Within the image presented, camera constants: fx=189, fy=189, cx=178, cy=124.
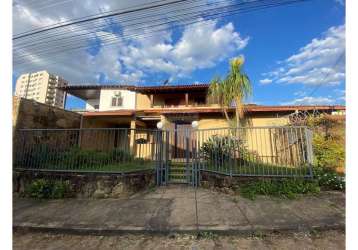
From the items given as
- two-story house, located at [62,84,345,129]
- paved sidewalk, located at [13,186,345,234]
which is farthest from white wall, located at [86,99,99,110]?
paved sidewalk, located at [13,186,345,234]

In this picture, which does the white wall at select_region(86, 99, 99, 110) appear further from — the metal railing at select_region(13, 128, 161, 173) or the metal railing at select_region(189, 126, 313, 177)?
the metal railing at select_region(189, 126, 313, 177)

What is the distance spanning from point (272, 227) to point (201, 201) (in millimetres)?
1808

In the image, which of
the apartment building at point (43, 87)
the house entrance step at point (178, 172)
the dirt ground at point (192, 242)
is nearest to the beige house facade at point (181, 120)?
the house entrance step at point (178, 172)

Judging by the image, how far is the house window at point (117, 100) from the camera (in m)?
17.9

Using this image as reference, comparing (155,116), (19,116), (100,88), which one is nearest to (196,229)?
(19,116)

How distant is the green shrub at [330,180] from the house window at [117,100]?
1613 cm

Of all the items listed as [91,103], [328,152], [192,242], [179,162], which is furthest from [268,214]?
[91,103]

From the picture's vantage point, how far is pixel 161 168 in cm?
652

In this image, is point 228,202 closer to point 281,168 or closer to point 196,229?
point 196,229

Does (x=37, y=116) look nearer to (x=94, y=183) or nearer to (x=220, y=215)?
(x=94, y=183)

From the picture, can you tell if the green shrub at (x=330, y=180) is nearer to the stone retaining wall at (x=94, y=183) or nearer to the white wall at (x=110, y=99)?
the stone retaining wall at (x=94, y=183)

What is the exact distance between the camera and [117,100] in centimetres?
1805

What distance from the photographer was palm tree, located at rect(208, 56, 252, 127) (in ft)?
29.2

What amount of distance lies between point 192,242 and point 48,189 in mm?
4673
